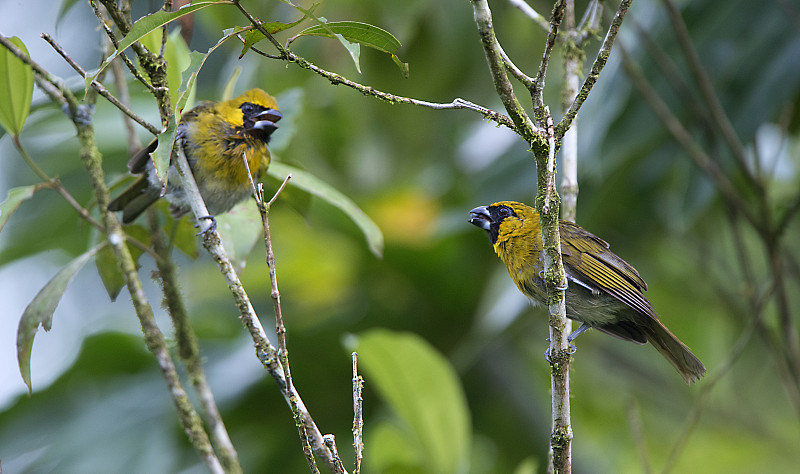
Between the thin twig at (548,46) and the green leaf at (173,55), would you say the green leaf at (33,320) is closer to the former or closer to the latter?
the green leaf at (173,55)

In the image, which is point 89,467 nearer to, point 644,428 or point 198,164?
point 198,164

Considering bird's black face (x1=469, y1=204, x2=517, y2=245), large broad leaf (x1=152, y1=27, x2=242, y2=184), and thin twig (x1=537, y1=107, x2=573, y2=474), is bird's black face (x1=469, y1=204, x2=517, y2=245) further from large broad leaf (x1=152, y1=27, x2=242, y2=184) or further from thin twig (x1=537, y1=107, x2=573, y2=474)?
large broad leaf (x1=152, y1=27, x2=242, y2=184)

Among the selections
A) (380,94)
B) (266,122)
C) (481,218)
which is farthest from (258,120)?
(380,94)

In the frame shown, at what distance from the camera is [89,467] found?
4.14m

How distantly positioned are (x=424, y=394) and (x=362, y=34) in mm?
2078

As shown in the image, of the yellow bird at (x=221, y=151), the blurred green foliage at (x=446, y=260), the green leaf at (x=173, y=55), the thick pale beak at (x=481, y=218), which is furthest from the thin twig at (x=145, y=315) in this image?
the blurred green foliage at (x=446, y=260)

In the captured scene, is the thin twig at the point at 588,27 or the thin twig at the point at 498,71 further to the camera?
the thin twig at the point at 588,27

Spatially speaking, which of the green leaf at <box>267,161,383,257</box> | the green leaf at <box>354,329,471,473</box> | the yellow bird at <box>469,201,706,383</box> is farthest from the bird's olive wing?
the green leaf at <box>354,329,471,473</box>

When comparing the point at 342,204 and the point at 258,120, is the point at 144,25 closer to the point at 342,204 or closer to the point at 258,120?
the point at 342,204

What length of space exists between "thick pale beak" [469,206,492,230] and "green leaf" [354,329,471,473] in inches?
26.5

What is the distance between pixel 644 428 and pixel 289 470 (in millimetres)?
2503

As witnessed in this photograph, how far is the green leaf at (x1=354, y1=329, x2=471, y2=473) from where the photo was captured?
130 inches

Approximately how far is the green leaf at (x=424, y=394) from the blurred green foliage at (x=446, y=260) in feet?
0.23

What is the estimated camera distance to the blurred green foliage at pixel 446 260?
3922mm
